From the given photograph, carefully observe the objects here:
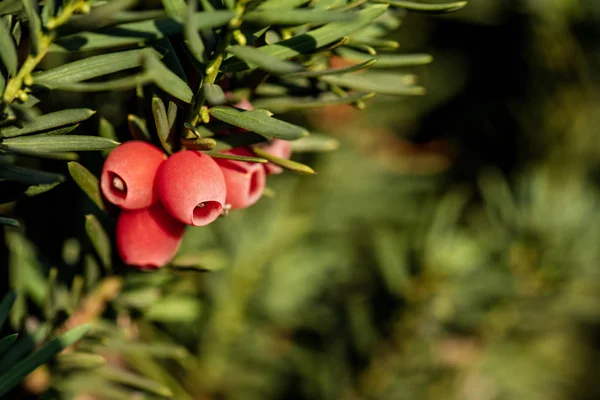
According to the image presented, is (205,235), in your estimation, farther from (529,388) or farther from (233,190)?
(529,388)

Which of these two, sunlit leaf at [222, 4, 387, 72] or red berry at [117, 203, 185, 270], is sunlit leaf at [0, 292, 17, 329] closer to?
red berry at [117, 203, 185, 270]

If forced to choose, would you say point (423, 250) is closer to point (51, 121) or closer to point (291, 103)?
point (291, 103)

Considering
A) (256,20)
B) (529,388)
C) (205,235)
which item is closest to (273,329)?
(205,235)

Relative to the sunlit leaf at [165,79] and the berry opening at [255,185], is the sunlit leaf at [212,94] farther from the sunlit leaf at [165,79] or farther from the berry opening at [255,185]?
the berry opening at [255,185]

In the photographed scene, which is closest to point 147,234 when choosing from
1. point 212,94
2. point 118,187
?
point 118,187

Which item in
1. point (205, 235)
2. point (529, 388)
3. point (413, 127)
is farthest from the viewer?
point (413, 127)
